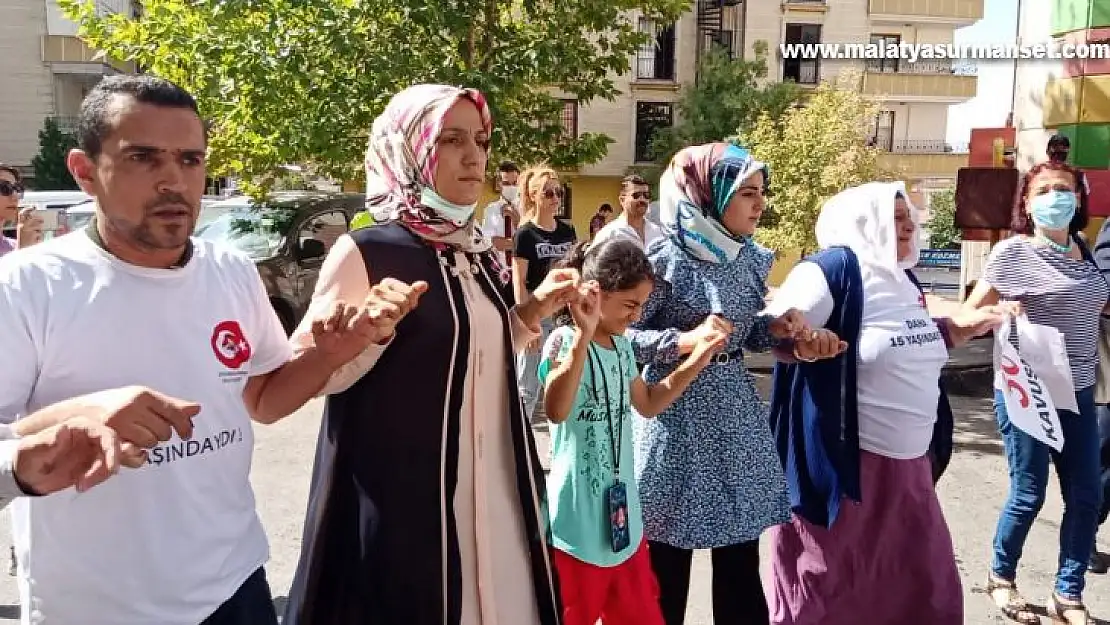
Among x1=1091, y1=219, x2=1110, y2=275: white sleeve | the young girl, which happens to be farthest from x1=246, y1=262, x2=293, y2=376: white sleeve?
x1=1091, y1=219, x2=1110, y2=275: white sleeve

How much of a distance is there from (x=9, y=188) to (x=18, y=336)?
3.89 meters

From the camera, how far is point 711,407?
3.08m

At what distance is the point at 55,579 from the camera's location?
173cm

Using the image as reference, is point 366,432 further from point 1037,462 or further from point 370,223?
point 1037,462

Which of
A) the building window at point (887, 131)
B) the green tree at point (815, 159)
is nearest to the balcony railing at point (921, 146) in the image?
the building window at point (887, 131)

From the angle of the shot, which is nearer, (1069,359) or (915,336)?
(915,336)

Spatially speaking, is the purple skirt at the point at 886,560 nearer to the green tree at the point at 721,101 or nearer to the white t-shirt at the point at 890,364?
the white t-shirt at the point at 890,364

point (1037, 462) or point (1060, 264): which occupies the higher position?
point (1060, 264)

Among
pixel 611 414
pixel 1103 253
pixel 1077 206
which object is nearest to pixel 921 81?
A: pixel 1103 253

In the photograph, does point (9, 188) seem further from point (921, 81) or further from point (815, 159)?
point (921, 81)

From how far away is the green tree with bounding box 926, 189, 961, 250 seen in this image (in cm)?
3366

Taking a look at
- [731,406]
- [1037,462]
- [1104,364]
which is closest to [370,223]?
[731,406]

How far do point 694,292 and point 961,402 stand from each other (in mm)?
5969

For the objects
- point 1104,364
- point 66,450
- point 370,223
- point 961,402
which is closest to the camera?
point 66,450
